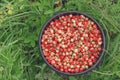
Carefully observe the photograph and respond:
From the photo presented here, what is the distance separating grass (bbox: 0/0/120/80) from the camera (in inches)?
80.4

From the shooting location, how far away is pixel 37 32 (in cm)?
211

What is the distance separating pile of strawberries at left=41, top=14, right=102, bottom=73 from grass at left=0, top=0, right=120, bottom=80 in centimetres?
7

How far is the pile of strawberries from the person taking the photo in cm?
202

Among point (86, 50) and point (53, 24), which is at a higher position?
point (53, 24)

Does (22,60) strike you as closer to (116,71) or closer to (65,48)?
(65,48)

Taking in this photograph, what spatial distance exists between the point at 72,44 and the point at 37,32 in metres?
0.24

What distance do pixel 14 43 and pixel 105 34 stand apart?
0.57 metres

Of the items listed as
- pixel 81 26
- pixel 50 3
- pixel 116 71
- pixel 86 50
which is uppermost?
pixel 50 3

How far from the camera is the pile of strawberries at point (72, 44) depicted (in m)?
2.02

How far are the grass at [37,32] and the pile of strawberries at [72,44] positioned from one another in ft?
0.23

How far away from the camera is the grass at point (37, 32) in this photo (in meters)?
2.04

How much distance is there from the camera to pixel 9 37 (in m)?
2.12

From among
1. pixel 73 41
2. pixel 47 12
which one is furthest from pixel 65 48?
pixel 47 12

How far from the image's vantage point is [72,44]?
6.63 feet
